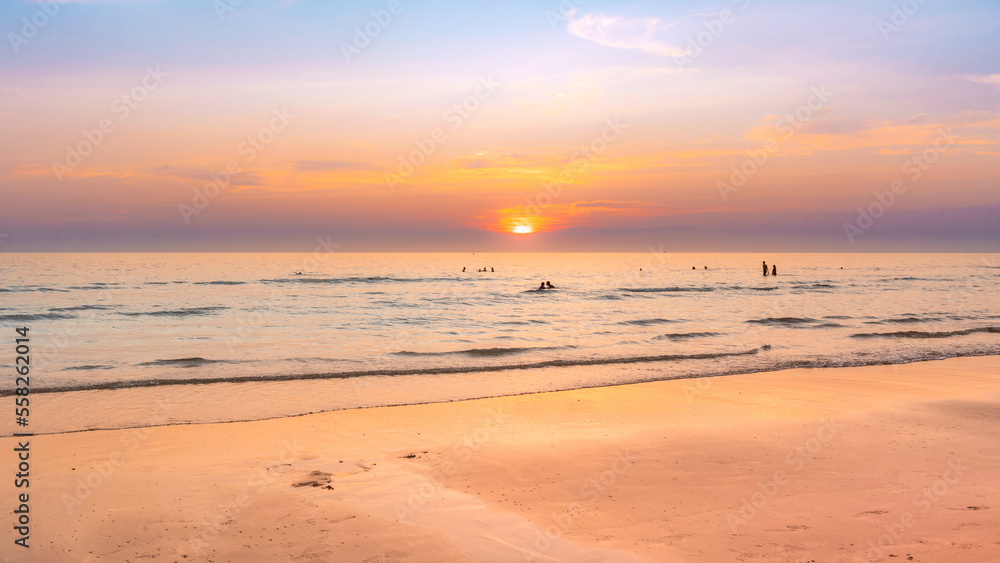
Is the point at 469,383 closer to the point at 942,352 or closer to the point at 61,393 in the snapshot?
the point at 61,393

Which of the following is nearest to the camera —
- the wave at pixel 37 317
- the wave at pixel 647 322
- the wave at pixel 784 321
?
the wave at pixel 784 321

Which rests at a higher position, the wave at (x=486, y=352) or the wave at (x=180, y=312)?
the wave at (x=180, y=312)

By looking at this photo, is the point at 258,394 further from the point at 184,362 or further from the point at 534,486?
the point at 534,486

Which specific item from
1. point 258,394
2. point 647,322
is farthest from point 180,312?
point 647,322

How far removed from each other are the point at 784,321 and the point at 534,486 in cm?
3130

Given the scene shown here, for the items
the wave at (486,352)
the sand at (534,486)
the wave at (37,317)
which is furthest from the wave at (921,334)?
the wave at (37,317)

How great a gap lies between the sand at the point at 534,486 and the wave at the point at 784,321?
21090 mm

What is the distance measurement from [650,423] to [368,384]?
865cm

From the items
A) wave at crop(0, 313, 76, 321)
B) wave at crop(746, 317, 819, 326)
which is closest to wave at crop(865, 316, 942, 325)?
wave at crop(746, 317, 819, 326)

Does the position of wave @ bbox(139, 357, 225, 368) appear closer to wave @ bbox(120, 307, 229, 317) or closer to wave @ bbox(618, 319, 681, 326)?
wave @ bbox(120, 307, 229, 317)

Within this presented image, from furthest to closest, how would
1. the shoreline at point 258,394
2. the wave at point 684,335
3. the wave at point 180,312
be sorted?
the wave at point 180,312
the wave at point 684,335
the shoreline at point 258,394

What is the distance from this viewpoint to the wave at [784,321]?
1346 inches

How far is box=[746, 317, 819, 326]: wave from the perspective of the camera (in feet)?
112

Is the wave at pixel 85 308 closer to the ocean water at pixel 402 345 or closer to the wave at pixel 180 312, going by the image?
the ocean water at pixel 402 345
